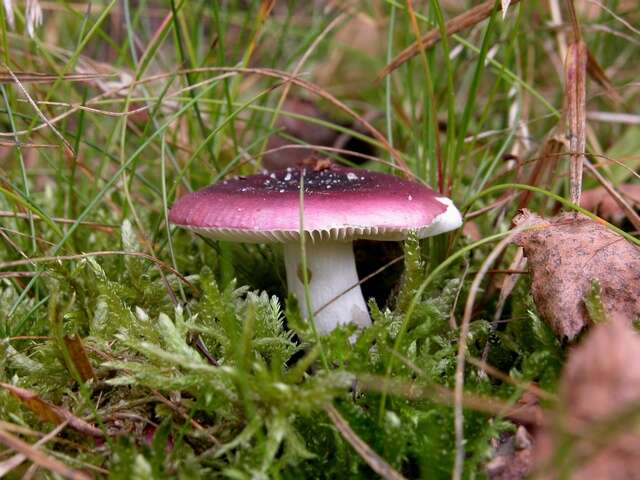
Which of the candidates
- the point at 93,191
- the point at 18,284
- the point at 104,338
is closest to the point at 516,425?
the point at 104,338

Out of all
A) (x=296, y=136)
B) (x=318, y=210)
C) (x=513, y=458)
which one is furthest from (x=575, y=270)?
(x=296, y=136)

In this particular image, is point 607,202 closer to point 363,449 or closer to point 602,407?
point 363,449

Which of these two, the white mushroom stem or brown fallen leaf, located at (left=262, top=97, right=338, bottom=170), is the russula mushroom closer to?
the white mushroom stem

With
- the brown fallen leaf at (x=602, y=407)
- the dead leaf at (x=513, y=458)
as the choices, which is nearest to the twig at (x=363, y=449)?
the dead leaf at (x=513, y=458)

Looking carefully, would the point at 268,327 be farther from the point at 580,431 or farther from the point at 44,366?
the point at 580,431

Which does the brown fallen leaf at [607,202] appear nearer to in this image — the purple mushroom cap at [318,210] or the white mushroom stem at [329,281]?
the purple mushroom cap at [318,210]

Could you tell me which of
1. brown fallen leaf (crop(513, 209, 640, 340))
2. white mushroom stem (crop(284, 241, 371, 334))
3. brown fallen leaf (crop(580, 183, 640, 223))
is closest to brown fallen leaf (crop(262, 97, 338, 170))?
brown fallen leaf (crop(580, 183, 640, 223))
